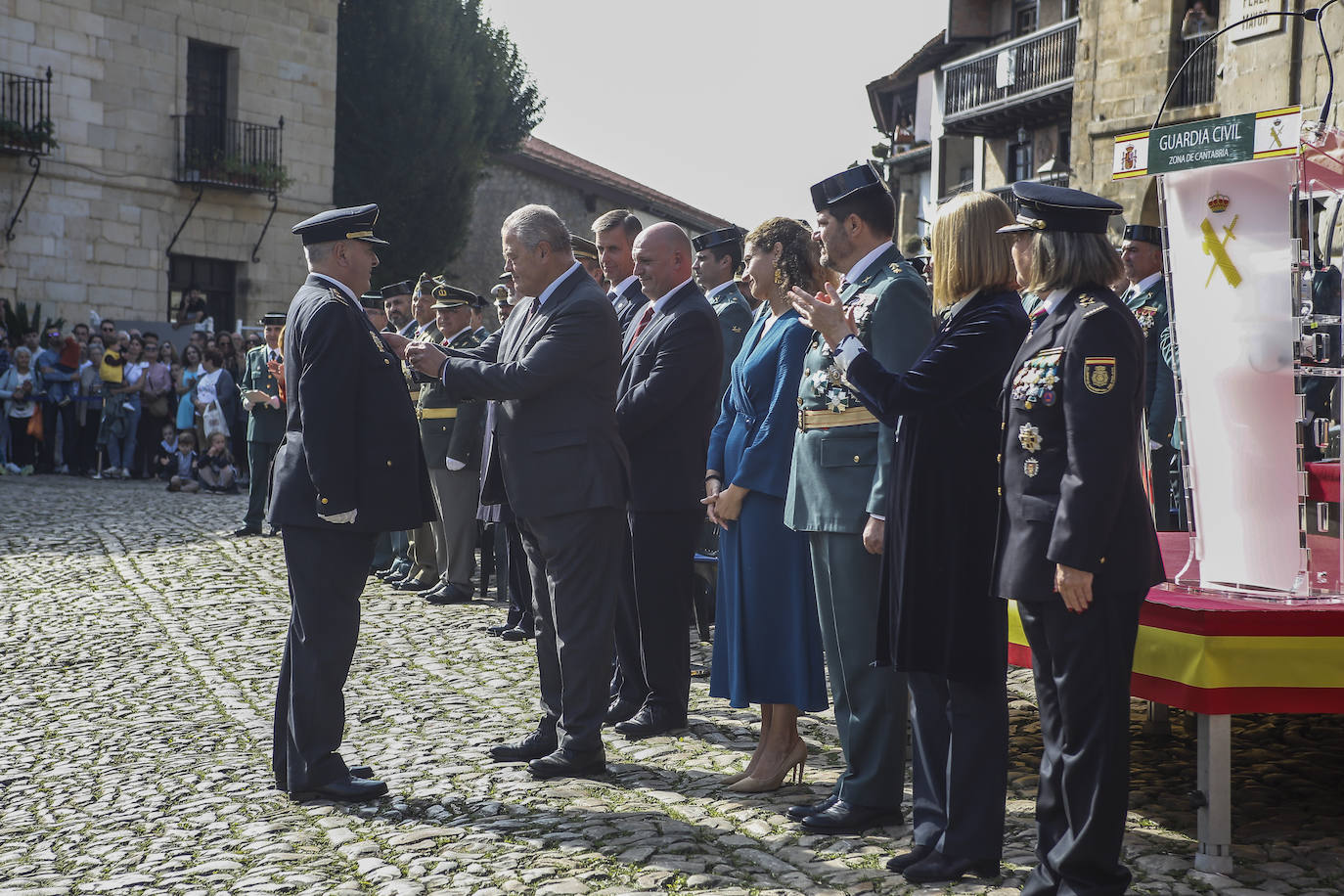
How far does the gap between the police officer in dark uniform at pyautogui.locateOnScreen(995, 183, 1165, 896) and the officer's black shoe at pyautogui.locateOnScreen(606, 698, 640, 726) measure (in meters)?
2.70

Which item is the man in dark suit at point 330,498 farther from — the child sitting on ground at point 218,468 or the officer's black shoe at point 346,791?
the child sitting on ground at point 218,468

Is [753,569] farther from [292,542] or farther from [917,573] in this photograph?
[292,542]

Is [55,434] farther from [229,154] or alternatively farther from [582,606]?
[582,606]

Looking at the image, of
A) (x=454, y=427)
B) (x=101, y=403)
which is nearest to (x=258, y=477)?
(x=454, y=427)

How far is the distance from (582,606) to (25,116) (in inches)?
821

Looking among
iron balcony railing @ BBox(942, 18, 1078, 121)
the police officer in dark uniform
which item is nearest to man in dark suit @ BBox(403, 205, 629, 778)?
the police officer in dark uniform

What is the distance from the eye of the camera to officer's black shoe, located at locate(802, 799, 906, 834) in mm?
4512

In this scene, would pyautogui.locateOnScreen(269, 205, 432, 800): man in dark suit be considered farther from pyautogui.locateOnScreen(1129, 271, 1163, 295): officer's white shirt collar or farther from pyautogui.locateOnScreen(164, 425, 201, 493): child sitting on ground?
pyautogui.locateOnScreen(164, 425, 201, 493): child sitting on ground

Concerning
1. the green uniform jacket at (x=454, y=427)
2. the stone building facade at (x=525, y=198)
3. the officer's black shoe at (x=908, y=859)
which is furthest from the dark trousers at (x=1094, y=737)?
the stone building facade at (x=525, y=198)

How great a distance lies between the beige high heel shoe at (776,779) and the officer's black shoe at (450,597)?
4784 millimetres

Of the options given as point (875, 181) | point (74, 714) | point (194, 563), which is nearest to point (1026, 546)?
point (875, 181)

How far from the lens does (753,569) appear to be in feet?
17.2

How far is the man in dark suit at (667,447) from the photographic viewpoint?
6090 mm

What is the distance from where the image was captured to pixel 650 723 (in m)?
5.99
